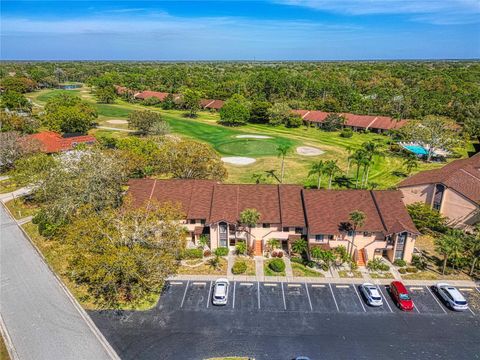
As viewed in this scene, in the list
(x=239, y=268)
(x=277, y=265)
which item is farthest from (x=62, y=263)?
(x=277, y=265)

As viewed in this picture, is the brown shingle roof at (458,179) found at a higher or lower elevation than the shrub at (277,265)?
higher

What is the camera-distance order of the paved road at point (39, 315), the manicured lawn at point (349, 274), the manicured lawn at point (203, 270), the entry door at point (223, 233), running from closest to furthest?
the paved road at point (39, 315) < the manicured lawn at point (349, 274) < the manicured lawn at point (203, 270) < the entry door at point (223, 233)

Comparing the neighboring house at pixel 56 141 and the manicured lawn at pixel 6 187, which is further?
the neighboring house at pixel 56 141

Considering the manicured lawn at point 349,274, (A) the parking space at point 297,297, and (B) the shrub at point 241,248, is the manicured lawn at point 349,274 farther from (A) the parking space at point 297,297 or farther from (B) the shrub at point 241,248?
(B) the shrub at point 241,248

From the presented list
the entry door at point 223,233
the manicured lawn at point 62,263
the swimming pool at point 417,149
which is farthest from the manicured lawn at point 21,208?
the swimming pool at point 417,149

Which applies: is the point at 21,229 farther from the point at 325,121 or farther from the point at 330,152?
the point at 325,121

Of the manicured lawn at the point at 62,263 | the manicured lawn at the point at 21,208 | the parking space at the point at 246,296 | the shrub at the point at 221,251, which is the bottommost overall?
the parking space at the point at 246,296

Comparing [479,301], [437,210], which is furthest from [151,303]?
[437,210]

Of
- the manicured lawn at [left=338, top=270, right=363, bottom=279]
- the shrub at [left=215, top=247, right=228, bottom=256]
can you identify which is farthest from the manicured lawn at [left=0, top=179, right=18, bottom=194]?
the manicured lawn at [left=338, top=270, right=363, bottom=279]
